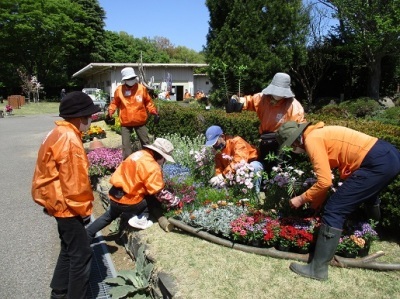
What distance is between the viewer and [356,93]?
17.7 meters

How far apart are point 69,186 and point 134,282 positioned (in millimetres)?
1269

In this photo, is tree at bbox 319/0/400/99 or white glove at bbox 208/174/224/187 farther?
tree at bbox 319/0/400/99

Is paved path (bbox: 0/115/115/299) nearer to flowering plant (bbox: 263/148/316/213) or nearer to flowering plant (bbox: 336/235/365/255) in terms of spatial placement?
flowering plant (bbox: 263/148/316/213)

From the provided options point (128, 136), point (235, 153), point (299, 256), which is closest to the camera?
point (299, 256)

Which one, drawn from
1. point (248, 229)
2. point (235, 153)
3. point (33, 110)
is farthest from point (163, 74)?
point (248, 229)

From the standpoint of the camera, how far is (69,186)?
2.78m

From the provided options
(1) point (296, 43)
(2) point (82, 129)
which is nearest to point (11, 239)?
(2) point (82, 129)

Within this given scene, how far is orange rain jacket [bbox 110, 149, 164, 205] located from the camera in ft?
13.4

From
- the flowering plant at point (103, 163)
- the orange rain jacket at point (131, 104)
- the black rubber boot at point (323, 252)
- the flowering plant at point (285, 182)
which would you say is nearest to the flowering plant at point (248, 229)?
the flowering plant at point (285, 182)

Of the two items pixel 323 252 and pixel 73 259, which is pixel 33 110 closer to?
pixel 73 259

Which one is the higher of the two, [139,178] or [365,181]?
[365,181]

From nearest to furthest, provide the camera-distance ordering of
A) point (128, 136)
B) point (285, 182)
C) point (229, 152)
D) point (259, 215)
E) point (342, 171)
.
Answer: point (342, 171) → point (259, 215) → point (285, 182) → point (229, 152) → point (128, 136)

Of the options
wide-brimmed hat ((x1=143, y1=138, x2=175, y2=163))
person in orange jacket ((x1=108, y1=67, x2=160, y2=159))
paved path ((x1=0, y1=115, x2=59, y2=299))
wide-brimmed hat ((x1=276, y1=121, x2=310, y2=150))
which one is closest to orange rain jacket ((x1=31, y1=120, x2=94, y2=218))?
paved path ((x1=0, y1=115, x2=59, y2=299))

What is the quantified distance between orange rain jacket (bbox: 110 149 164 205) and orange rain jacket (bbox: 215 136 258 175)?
3.39 feet
